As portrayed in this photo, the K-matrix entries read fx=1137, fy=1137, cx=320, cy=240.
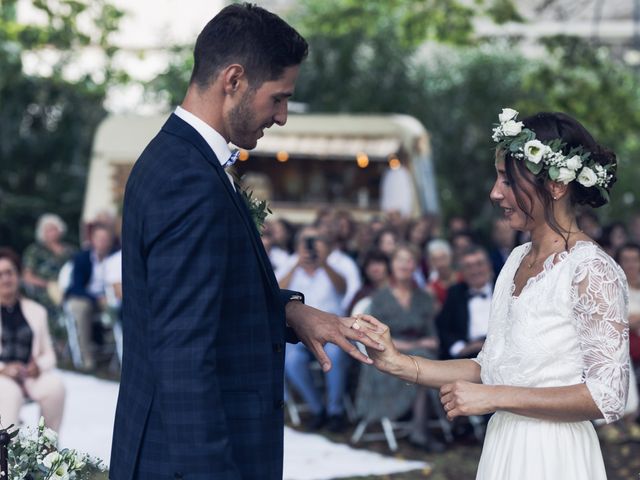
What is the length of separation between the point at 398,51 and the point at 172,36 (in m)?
5.15

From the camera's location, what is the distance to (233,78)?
3053 millimetres

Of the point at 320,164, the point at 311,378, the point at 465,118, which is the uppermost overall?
the point at 465,118

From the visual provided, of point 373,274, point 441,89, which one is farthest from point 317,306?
point 441,89

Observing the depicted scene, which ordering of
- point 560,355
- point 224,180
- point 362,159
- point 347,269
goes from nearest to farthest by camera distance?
point 224,180 < point 560,355 < point 347,269 < point 362,159

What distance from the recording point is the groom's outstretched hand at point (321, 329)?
362cm

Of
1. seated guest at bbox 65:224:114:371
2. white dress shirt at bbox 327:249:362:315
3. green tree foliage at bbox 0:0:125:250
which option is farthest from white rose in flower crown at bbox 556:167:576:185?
green tree foliage at bbox 0:0:125:250

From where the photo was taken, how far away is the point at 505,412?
3.70m

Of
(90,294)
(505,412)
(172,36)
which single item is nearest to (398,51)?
Result: (172,36)

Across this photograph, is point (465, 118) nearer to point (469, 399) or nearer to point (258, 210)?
point (258, 210)

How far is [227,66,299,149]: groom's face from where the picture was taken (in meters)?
3.10

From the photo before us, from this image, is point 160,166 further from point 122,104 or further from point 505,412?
point 122,104

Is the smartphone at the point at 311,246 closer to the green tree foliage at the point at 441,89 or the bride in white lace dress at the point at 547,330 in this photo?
the bride in white lace dress at the point at 547,330

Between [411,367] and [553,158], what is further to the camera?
[411,367]

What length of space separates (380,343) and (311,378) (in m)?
6.36
